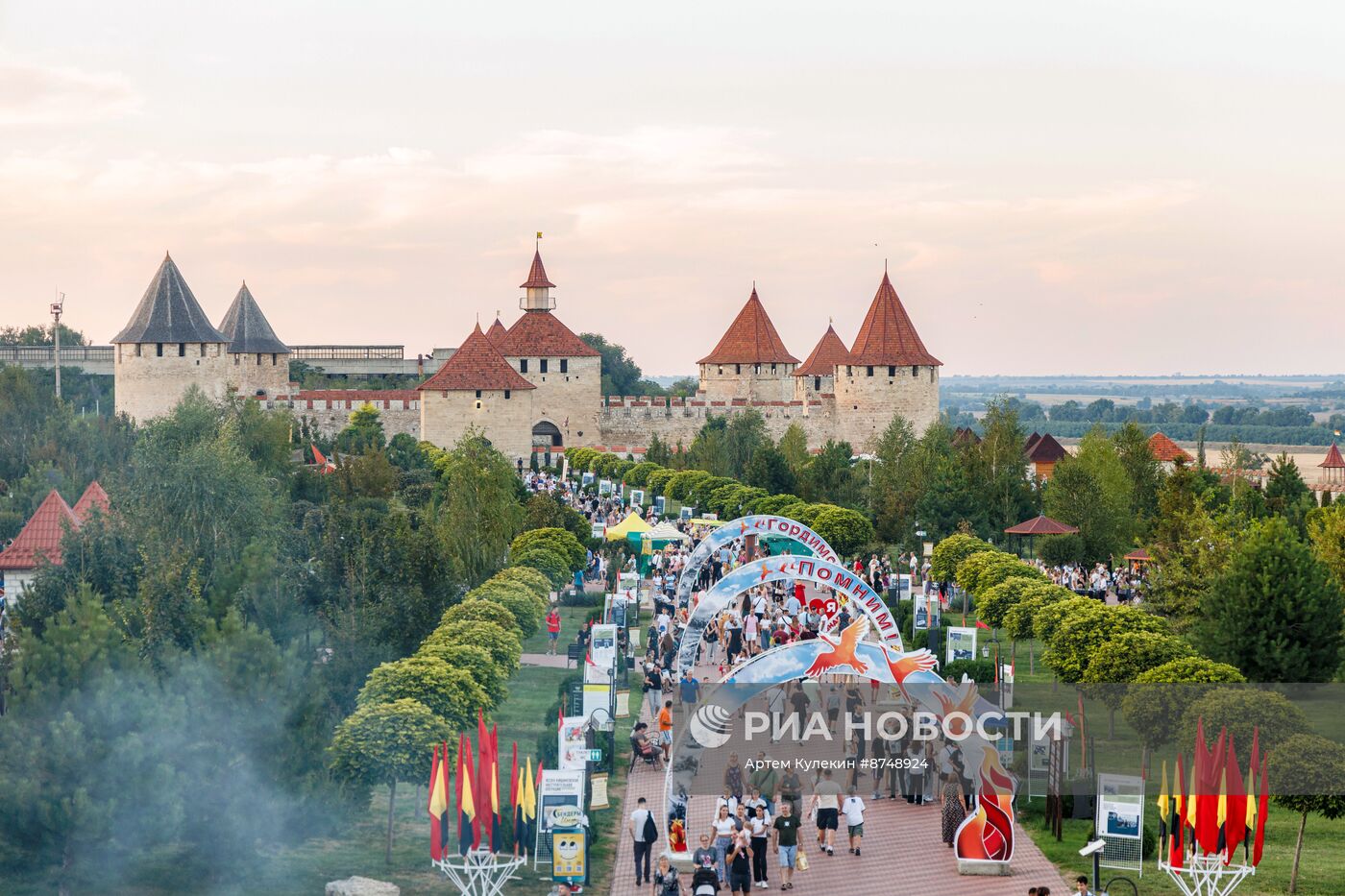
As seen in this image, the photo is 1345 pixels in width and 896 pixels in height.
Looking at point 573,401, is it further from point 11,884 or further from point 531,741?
point 11,884

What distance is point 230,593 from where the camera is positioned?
22984mm

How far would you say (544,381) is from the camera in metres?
75.4

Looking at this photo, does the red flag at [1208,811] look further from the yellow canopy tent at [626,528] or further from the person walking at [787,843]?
the yellow canopy tent at [626,528]

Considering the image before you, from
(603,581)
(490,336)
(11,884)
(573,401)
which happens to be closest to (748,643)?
(603,581)

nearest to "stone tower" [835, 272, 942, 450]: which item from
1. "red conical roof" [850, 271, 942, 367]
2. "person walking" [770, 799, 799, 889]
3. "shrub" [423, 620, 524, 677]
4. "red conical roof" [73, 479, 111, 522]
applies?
"red conical roof" [850, 271, 942, 367]

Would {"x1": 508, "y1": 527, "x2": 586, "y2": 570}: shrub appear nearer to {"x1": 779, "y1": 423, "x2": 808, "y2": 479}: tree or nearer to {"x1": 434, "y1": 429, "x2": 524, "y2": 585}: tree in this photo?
{"x1": 434, "y1": 429, "x2": 524, "y2": 585}: tree

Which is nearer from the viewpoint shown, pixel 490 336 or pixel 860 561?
pixel 860 561

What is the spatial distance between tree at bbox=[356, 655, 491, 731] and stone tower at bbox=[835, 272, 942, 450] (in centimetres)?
5368

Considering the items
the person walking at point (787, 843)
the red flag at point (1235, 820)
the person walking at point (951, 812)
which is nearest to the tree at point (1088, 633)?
the person walking at point (951, 812)

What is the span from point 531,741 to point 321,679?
3637 millimetres

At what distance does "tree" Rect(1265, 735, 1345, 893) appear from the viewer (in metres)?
17.1

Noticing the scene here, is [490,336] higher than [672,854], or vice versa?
[490,336]

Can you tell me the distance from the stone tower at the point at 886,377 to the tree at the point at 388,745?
55.9 metres

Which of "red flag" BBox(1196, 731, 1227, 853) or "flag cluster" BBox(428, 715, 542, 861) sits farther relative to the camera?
"flag cluster" BBox(428, 715, 542, 861)
